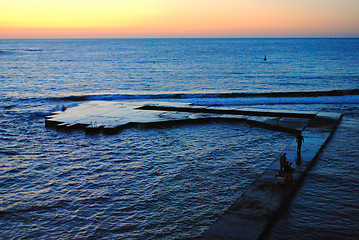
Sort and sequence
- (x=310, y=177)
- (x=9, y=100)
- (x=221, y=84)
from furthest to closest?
(x=221, y=84) → (x=9, y=100) → (x=310, y=177)

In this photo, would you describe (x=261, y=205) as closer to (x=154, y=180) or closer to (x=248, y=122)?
(x=154, y=180)

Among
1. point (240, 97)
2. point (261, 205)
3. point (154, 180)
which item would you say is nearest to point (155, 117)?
point (154, 180)

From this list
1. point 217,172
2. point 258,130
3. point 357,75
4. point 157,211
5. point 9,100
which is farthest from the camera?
point 357,75

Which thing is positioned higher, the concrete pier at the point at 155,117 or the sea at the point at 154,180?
the concrete pier at the point at 155,117

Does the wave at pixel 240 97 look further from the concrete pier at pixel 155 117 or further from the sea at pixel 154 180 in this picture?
the concrete pier at pixel 155 117

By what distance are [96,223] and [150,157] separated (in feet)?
18.7

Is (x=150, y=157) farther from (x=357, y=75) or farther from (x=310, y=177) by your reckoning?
(x=357, y=75)

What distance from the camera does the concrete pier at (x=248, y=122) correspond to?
8.80m

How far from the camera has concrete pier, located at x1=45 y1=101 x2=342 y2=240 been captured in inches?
347

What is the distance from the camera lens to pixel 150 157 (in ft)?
49.6

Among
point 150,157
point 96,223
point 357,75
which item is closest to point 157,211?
point 96,223

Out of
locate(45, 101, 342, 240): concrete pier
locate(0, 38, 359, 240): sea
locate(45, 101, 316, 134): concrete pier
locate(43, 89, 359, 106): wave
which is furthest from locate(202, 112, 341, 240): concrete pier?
locate(43, 89, 359, 106): wave

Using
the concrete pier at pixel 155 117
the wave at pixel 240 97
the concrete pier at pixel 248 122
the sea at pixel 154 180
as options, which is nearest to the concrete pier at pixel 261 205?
the concrete pier at pixel 248 122

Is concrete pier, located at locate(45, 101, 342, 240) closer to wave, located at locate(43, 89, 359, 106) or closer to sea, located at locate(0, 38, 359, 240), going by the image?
sea, located at locate(0, 38, 359, 240)
